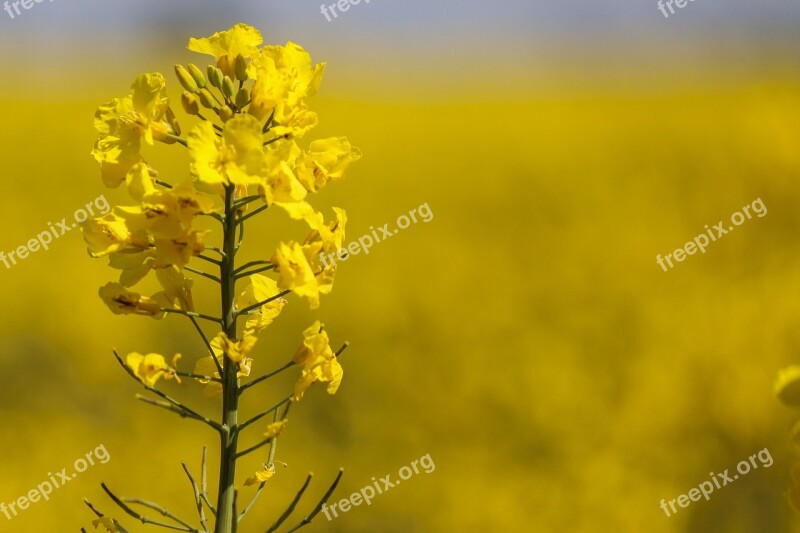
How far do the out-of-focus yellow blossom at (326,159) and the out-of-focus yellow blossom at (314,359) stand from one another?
0.69ft

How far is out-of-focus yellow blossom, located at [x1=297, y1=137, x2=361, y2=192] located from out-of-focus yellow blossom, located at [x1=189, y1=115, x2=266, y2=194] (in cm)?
11

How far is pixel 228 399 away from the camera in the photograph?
1323 mm

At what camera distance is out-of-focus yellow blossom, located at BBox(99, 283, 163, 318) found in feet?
4.49

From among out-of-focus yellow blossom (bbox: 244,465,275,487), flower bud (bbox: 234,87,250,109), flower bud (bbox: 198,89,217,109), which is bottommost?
out-of-focus yellow blossom (bbox: 244,465,275,487)

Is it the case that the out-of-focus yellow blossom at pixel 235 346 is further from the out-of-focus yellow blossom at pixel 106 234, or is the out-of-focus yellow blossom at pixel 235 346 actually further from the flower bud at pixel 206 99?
the flower bud at pixel 206 99

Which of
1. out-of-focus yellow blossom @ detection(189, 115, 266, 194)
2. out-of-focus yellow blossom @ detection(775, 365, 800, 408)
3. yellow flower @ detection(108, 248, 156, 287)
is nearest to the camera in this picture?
out-of-focus yellow blossom @ detection(775, 365, 800, 408)

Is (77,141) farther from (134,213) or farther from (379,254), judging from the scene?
(134,213)

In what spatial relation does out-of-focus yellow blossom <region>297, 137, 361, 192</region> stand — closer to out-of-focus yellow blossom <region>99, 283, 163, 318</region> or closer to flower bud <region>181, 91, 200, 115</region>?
flower bud <region>181, 91, 200, 115</region>

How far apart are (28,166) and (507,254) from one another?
2551mm

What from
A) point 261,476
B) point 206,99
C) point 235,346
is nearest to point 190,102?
point 206,99

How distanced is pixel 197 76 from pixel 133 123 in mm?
116

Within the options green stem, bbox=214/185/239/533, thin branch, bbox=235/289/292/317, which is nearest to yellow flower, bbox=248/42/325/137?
green stem, bbox=214/185/239/533

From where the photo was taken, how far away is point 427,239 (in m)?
4.84

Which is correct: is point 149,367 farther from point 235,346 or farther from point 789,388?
point 789,388
